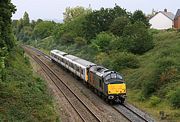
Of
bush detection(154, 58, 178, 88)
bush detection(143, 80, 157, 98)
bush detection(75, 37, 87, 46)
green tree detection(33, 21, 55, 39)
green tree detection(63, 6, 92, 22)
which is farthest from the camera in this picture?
green tree detection(63, 6, 92, 22)

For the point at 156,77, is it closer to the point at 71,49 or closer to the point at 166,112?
the point at 166,112

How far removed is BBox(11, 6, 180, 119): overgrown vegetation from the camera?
106 feet

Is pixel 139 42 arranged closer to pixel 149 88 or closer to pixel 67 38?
pixel 149 88

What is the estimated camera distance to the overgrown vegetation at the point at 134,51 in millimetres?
32375

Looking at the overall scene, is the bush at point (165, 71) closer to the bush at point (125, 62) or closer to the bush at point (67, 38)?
the bush at point (125, 62)

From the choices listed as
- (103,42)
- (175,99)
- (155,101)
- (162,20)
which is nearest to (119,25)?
(103,42)

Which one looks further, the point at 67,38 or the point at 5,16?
the point at 67,38

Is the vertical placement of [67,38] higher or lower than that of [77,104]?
higher

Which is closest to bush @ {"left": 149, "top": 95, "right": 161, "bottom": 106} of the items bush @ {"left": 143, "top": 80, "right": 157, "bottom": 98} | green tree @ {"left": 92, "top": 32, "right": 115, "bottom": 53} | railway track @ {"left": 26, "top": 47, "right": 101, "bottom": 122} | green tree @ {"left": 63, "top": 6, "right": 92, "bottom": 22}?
bush @ {"left": 143, "top": 80, "right": 157, "bottom": 98}

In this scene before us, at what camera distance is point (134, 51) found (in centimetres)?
5150

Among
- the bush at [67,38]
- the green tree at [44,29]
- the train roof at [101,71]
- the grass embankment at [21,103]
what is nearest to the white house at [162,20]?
the bush at [67,38]

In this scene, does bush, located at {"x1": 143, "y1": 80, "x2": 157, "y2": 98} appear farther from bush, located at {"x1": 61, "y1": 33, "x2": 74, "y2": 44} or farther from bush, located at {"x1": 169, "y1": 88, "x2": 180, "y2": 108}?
bush, located at {"x1": 61, "y1": 33, "x2": 74, "y2": 44}

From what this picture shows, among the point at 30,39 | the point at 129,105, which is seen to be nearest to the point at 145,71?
the point at 129,105

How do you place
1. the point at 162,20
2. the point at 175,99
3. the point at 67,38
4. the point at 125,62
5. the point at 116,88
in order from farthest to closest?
the point at 162,20, the point at 67,38, the point at 125,62, the point at 116,88, the point at 175,99
